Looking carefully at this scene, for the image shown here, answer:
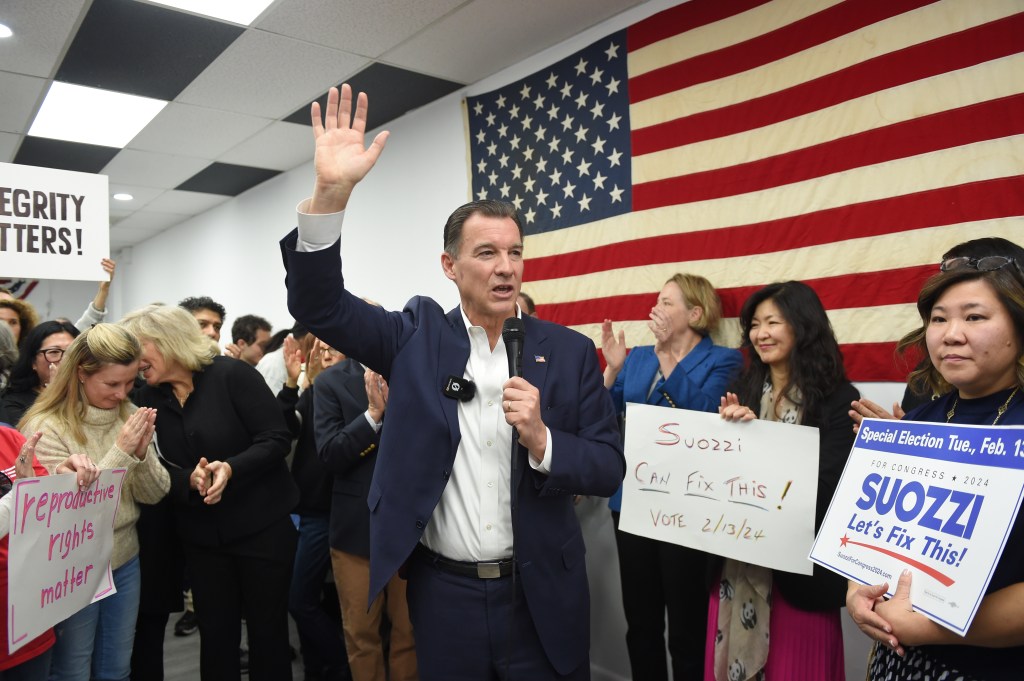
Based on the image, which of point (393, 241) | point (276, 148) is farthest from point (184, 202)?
point (393, 241)

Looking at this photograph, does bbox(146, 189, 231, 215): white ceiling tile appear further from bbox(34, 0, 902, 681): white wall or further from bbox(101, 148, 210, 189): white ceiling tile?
bbox(101, 148, 210, 189): white ceiling tile

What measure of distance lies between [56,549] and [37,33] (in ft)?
9.10

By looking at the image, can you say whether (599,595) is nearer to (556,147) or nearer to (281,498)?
(281,498)

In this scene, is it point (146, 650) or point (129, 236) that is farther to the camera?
point (129, 236)

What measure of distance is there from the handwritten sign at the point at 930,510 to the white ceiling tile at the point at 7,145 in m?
5.80

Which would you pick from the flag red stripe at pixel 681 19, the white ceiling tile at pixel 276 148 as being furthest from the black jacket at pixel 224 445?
the white ceiling tile at pixel 276 148

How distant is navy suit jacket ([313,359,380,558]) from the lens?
2607 millimetres

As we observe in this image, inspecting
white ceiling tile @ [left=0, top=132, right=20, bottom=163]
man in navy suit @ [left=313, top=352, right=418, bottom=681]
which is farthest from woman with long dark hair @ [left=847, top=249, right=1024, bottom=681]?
white ceiling tile @ [left=0, top=132, right=20, bottom=163]

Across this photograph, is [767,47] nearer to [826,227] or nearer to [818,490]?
[826,227]

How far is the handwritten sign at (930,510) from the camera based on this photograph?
41.9 inches

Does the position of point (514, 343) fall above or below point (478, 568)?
above

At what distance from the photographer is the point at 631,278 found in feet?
10.3

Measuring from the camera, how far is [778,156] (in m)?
2.56

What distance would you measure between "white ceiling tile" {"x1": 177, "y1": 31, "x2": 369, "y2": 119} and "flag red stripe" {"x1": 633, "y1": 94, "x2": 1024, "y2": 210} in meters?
1.97
